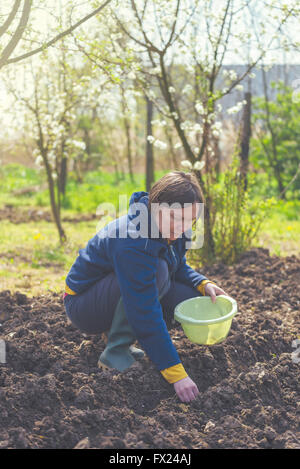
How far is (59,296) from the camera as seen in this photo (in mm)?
3221

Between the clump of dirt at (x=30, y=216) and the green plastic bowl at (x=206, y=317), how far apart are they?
4.26 metres

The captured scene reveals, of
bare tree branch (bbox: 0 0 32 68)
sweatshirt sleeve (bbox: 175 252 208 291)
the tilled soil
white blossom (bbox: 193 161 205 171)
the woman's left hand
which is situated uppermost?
bare tree branch (bbox: 0 0 32 68)

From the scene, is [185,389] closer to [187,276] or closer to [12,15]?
[187,276]

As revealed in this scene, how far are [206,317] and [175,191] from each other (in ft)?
2.92

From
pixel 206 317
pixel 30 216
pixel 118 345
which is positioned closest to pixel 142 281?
pixel 118 345

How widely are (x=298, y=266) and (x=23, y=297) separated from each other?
7.10 feet

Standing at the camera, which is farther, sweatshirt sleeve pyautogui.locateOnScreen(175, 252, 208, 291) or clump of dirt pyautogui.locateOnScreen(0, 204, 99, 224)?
→ clump of dirt pyautogui.locateOnScreen(0, 204, 99, 224)

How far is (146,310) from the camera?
1.98 m

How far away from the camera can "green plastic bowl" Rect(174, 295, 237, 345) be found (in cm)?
225

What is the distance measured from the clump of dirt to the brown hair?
15.5 ft

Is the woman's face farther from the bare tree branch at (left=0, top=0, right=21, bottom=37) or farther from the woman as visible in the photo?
the bare tree branch at (left=0, top=0, right=21, bottom=37)

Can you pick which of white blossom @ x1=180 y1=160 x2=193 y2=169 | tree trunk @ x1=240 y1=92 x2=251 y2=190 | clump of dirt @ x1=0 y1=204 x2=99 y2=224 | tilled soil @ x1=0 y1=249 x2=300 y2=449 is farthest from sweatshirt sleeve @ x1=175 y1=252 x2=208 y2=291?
clump of dirt @ x1=0 y1=204 x2=99 y2=224

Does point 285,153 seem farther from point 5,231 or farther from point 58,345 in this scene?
point 58,345

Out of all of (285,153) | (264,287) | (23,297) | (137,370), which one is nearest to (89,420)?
(137,370)
